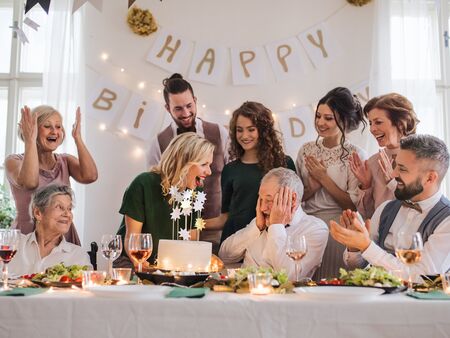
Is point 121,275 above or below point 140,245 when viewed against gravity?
below

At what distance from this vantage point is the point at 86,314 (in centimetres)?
152

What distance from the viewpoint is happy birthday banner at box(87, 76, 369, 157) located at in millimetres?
4137

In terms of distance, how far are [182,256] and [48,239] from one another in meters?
0.97

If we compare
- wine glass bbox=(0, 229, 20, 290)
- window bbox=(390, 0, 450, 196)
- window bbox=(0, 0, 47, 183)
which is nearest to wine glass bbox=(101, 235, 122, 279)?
wine glass bbox=(0, 229, 20, 290)

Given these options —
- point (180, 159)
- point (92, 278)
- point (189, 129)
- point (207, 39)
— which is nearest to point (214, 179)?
point (189, 129)

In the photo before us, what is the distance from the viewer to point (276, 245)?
2.59m

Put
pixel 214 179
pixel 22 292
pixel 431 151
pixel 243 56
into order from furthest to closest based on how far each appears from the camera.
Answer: pixel 243 56 → pixel 214 179 → pixel 431 151 → pixel 22 292

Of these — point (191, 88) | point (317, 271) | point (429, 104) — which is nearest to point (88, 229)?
point (191, 88)

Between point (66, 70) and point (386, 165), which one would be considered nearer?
point (386, 165)

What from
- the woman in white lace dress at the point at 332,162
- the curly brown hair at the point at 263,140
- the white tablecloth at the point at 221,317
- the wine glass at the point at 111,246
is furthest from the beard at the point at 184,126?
the white tablecloth at the point at 221,317

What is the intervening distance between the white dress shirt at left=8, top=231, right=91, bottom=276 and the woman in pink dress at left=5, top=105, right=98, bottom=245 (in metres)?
0.65

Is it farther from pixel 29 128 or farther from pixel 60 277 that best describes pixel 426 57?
pixel 60 277

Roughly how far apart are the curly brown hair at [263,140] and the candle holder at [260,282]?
5.64ft

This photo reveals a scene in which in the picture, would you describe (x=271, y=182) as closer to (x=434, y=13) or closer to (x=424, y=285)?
(x=424, y=285)
